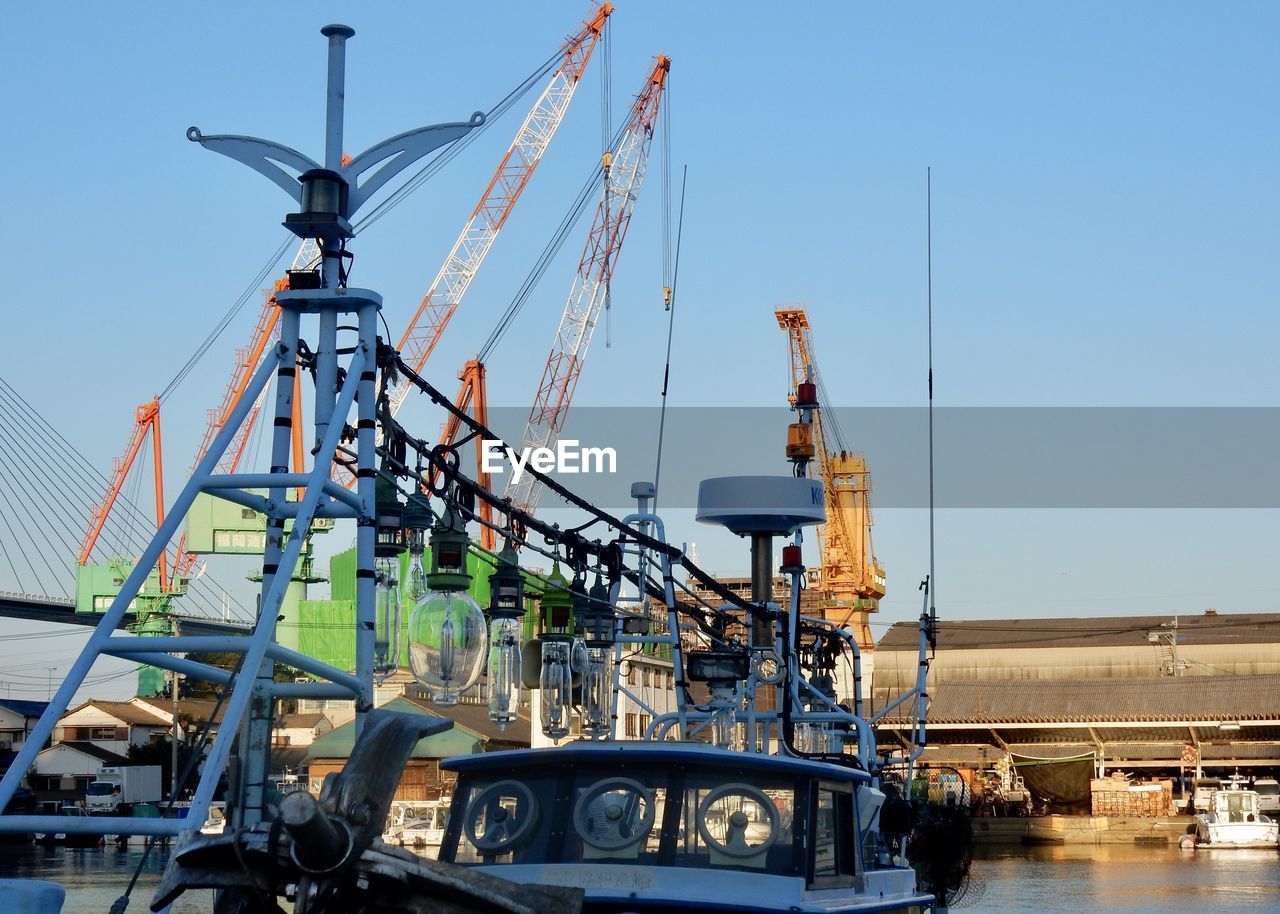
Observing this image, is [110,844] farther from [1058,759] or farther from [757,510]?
[757,510]

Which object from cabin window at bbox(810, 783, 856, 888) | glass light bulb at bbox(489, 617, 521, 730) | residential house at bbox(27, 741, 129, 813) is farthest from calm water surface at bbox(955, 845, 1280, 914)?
residential house at bbox(27, 741, 129, 813)

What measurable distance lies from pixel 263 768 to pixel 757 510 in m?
12.4

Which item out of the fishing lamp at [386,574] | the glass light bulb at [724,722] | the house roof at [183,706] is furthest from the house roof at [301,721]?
the fishing lamp at [386,574]

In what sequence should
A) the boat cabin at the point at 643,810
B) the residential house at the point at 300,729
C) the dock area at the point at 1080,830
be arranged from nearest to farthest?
the boat cabin at the point at 643,810 → the dock area at the point at 1080,830 → the residential house at the point at 300,729

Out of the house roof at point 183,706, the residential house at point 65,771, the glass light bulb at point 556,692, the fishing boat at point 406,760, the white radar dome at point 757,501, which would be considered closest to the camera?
the fishing boat at point 406,760

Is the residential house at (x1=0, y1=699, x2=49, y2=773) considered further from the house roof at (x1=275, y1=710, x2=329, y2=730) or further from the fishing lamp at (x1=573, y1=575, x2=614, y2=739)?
the fishing lamp at (x1=573, y1=575, x2=614, y2=739)

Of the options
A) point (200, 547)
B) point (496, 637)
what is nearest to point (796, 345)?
point (200, 547)

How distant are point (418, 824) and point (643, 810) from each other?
60.7 metres

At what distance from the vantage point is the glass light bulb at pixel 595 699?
59.6ft

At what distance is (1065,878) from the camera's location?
72.9m

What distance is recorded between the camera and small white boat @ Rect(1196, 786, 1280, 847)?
9594cm

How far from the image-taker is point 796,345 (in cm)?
12719

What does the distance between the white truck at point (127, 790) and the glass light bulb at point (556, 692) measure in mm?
85246

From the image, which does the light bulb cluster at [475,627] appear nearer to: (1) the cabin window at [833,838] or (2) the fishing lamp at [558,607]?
(2) the fishing lamp at [558,607]
